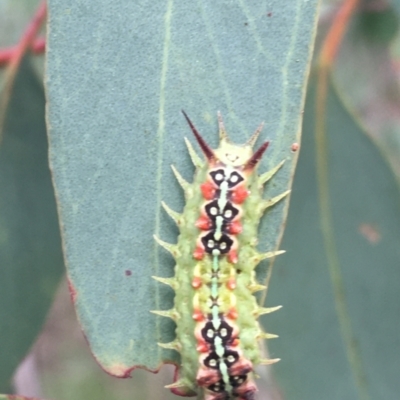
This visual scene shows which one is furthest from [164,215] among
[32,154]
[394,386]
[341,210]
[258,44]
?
[394,386]

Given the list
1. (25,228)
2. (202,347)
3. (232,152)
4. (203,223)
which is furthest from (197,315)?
(25,228)

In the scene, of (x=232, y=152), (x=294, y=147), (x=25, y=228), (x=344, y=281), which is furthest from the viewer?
(x=344, y=281)

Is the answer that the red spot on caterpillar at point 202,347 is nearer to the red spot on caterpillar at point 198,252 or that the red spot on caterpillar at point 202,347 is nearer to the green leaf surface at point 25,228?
the red spot on caterpillar at point 198,252

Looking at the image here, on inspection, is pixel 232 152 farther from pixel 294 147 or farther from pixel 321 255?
pixel 321 255

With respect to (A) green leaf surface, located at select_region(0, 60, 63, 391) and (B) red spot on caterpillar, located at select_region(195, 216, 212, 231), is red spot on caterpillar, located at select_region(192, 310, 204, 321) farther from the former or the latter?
(A) green leaf surface, located at select_region(0, 60, 63, 391)

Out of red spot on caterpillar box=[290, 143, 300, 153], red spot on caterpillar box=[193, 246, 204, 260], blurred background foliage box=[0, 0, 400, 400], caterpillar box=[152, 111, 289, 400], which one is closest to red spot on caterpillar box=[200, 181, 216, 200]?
caterpillar box=[152, 111, 289, 400]

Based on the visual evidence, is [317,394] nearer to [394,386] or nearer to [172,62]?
[394,386]

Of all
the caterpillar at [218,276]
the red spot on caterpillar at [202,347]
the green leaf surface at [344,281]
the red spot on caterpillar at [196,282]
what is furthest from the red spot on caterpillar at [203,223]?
the green leaf surface at [344,281]
